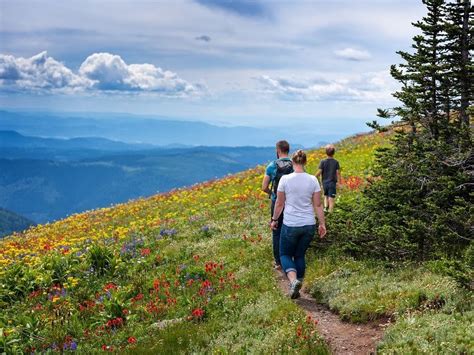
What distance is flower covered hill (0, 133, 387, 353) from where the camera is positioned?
8.15 meters

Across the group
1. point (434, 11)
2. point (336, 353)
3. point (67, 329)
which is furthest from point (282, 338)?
point (434, 11)

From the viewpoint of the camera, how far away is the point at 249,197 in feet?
74.7

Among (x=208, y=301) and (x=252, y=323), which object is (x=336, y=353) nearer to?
(x=252, y=323)

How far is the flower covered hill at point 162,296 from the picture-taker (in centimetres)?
815

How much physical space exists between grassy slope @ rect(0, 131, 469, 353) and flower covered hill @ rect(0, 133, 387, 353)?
3cm

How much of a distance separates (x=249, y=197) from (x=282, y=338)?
1560 cm

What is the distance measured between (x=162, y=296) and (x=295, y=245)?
3.81 meters

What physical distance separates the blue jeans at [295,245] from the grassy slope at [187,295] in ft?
2.08

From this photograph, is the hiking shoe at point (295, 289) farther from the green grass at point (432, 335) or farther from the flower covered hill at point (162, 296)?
the green grass at point (432, 335)

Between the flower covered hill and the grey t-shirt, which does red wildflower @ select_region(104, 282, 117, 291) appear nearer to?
the flower covered hill

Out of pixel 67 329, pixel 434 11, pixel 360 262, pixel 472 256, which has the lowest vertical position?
pixel 67 329

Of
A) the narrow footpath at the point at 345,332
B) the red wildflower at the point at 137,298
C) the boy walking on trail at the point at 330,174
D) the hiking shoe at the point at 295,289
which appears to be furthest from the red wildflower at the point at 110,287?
the boy walking on trail at the point at 330,174

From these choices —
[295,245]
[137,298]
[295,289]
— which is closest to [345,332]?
[295,289]

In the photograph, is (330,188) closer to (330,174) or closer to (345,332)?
(330,174)
